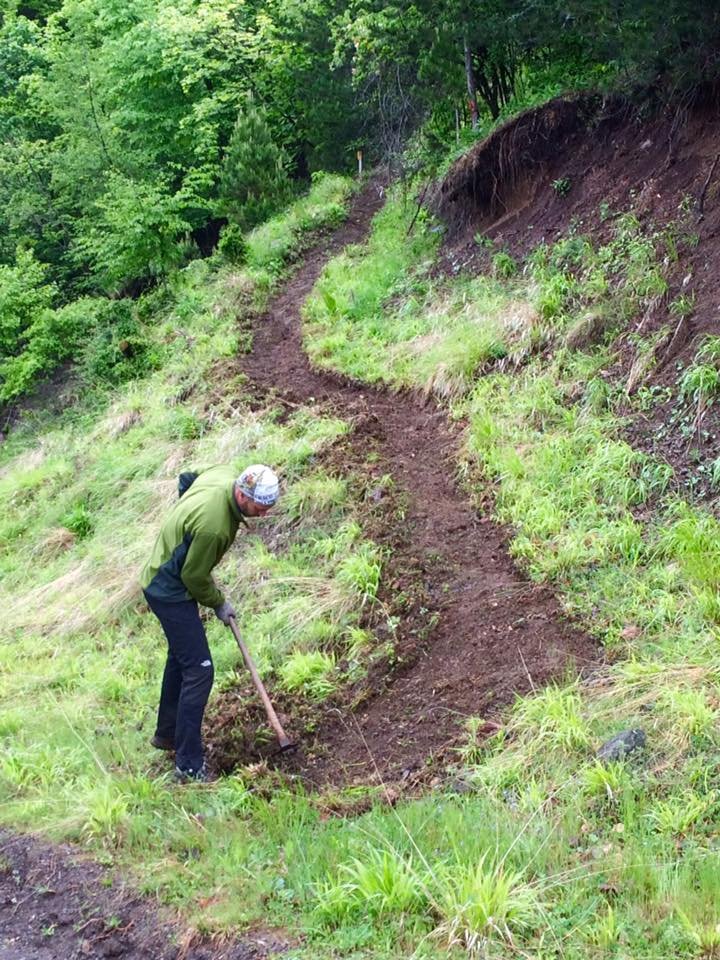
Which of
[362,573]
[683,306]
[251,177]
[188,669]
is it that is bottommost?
[362,573]

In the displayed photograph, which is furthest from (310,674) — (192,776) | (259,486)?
(259,486)

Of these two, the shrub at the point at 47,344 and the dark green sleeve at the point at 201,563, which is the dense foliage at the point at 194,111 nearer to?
the shrub at the point at 47,344

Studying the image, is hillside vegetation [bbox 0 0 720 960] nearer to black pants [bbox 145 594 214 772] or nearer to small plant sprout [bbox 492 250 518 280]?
small plant sprout [bbox 492 250 518 280]

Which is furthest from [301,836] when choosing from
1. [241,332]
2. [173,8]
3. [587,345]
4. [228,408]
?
[173,8]

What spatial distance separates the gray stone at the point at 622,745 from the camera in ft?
14.0

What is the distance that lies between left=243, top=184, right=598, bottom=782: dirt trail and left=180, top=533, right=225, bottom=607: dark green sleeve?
1.27m

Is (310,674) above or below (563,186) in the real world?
below

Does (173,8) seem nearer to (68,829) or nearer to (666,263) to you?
(666,263)

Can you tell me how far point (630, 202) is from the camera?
362 inches

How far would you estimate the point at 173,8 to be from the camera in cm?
2044

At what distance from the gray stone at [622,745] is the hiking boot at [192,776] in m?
2.31

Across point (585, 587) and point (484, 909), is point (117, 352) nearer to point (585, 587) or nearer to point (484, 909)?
point (585, 587)

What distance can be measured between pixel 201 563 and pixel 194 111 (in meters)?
19.4

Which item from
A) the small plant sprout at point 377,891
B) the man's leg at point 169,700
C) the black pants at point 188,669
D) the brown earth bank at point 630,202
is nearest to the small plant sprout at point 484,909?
the small plant sprout at point 377,891
